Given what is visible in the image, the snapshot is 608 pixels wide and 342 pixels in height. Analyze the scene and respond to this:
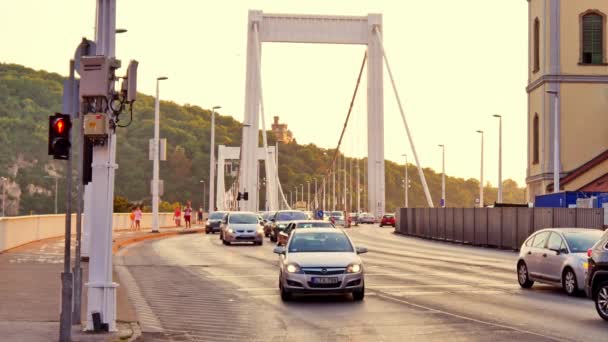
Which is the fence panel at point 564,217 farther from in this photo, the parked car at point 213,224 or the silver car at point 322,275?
the parked car at point 213,224

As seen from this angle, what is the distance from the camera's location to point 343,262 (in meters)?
19.6

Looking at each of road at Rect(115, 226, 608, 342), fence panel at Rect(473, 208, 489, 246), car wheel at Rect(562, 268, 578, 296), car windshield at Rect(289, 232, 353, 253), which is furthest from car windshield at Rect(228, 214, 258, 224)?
car wheel at Rect(562, 268, 578, 296)

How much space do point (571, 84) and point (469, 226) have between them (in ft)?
51.1

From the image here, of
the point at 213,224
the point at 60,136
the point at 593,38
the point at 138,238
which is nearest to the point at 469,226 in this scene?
the point at 138,238

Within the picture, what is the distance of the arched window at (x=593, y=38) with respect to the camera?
64.6 meters

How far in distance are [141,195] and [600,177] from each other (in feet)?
384

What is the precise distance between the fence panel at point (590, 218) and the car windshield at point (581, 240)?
53.3 ft

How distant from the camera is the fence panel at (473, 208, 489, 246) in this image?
5097 cm

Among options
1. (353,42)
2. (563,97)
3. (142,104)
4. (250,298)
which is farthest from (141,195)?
(250,298)

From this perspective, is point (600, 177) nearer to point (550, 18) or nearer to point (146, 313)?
point (550, 18)

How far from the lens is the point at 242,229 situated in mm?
48031

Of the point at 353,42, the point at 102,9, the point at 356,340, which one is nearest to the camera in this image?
the point at 356,340

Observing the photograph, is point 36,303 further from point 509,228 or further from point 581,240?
point 509,228

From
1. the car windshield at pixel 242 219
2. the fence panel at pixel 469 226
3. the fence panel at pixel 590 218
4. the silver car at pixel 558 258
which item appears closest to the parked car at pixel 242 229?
the car windshield at pixel 242 219
